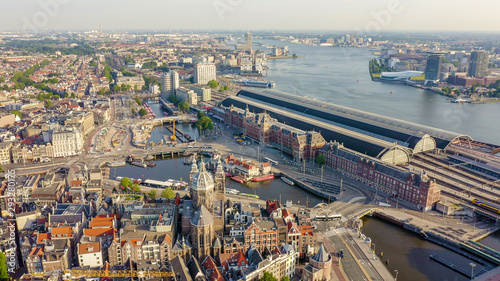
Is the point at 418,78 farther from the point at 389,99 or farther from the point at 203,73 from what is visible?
the point at 203,73

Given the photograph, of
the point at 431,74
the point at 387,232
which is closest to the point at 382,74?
the point at 431,74

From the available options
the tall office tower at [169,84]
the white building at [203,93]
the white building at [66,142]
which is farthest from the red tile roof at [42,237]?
the tall office tower at [169,84]

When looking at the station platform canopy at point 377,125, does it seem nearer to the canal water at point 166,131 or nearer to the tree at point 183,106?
the canal water at point 166,131

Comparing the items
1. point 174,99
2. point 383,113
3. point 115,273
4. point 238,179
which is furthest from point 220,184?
point 174,99

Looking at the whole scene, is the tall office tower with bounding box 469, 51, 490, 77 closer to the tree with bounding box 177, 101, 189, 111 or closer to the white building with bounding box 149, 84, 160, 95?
the tree with bounding box 177, 101, 189, 111

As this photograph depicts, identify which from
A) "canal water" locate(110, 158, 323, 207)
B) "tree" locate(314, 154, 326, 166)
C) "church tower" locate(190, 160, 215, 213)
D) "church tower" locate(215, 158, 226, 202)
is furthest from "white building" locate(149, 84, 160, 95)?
"church tower" locate(190, 160, 215, 213)

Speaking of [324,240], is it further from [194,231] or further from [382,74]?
[382,74]
